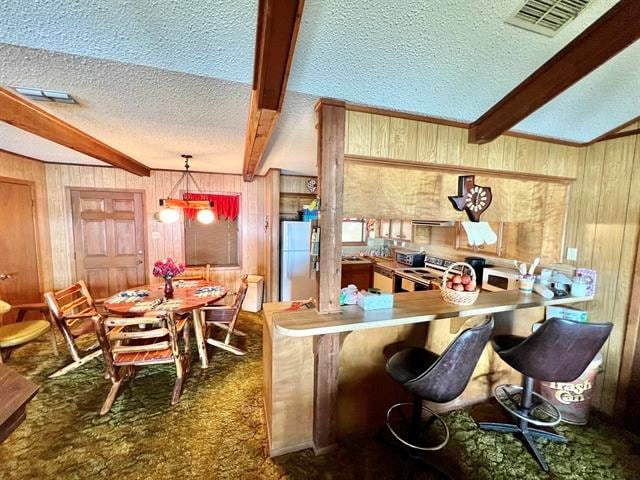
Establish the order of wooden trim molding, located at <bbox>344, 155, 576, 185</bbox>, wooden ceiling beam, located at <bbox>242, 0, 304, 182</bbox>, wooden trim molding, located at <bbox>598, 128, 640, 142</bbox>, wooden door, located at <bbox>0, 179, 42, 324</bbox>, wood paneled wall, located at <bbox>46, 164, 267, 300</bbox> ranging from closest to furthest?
wooden ceiling beam, located at <bbox>242, 0, 304, 182</bbox>, wooden trim molding, located at <bbox>344, 155, 576, 185</bbox>, wooden trim molding, located at <bbox>598, 128, 640, 142</bbox>, wooden door, located at <bbox>0, 179, 42, 324</bbox>, wood paneled wall, located at <bbox>46, 164, 267, 300</bbox>

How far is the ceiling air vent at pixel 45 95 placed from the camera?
1659mm

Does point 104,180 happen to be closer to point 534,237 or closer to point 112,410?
point 112,410

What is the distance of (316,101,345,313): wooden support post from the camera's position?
5.56 feet

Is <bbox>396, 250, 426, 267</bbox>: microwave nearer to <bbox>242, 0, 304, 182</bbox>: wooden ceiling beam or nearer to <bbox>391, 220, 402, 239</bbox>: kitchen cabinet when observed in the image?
<bbox>391, 220, 402, 239</bbox>: kitchen cabinet


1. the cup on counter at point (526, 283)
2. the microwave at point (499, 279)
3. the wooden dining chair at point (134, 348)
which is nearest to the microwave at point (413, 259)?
the microwave at point (499, 279)

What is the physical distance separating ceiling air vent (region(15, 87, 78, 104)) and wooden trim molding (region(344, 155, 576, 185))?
182 cm

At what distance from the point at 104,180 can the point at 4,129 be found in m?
1.70

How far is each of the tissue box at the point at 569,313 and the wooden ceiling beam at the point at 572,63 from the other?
1.63 m

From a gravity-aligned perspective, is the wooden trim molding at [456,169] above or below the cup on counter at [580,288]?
above

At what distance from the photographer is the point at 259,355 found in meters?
3.17

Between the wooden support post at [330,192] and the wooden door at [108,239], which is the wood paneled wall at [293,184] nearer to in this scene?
the wooden door at [108,239]

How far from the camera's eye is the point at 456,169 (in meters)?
2.15

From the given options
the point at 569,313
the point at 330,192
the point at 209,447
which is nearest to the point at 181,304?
the point at 209,447

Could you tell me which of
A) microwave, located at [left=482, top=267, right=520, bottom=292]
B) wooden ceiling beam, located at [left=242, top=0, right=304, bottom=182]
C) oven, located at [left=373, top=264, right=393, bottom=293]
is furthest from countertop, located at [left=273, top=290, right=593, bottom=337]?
oven, located at [left=373, top=264, right=393, bottom=293]
